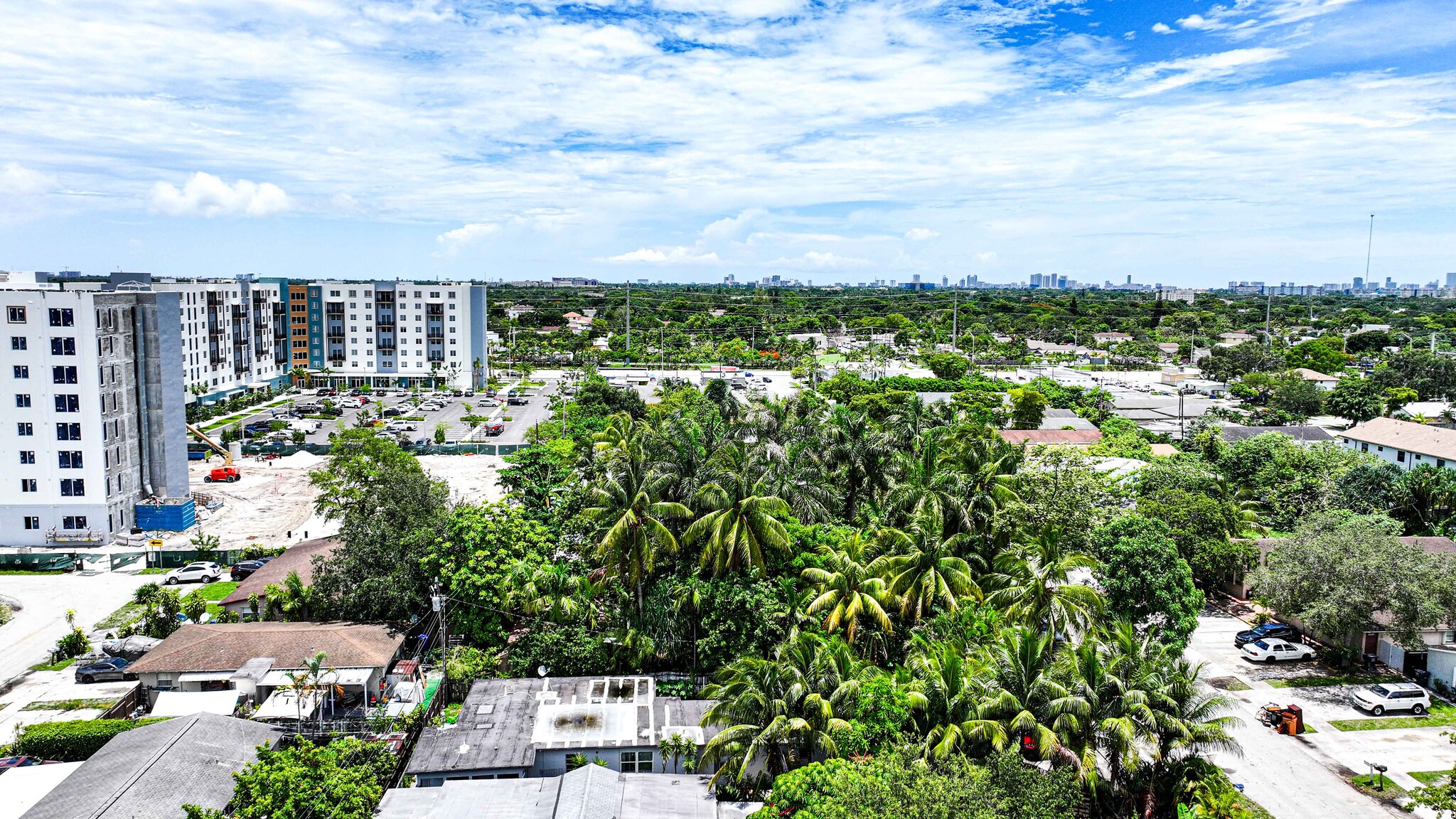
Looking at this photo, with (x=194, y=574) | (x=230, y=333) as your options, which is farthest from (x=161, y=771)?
(x=230, y=333)

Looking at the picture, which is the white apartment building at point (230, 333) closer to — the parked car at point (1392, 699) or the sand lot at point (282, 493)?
the sand lot at point (282, 493)

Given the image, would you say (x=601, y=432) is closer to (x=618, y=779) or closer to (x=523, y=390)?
(x=618, y=779)

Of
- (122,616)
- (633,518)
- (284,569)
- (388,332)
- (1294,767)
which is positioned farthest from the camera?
(388,332)

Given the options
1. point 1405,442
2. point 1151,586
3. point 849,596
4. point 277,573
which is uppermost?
point 1405,442

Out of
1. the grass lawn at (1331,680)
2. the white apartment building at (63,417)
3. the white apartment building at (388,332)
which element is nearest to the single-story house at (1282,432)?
the grass lawn at (1331,680)

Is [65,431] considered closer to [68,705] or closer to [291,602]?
[291,602]

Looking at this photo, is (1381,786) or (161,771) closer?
(161,771)

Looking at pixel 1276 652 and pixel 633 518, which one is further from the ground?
pixel 633 518

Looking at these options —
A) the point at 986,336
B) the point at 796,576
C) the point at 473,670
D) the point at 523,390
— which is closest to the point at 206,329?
the point at 523,390
